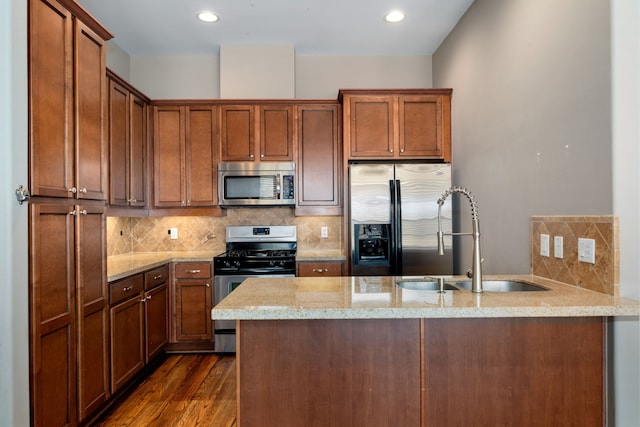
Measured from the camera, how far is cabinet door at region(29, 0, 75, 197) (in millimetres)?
1819

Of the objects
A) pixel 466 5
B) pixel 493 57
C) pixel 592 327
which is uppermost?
pixel 466 5

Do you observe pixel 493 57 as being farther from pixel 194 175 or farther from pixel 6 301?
pixel 6 301

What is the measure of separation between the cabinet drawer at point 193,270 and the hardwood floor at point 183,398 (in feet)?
2.42

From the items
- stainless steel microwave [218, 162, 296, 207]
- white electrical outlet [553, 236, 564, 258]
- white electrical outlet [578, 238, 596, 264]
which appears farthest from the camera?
stainless steel microwave [218, 162, 296, 207]

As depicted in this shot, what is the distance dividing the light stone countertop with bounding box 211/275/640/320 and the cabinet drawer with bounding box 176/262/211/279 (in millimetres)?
1915

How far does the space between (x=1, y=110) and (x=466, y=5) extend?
10.4 ft

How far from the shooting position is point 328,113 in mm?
3795

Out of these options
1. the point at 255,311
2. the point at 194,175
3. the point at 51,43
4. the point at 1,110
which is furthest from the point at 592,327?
the point at 194,175

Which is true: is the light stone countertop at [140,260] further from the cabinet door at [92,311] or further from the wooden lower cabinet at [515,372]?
the wooden lower cabinet at [515,372]

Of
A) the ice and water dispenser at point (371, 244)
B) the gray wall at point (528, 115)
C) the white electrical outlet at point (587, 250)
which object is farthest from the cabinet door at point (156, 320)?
the white electrical outlet at point (587, 250)

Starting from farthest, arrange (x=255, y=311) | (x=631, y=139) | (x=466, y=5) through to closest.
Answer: (x=466, y=5)
(x=631, y=139)
(x=255, y=311)

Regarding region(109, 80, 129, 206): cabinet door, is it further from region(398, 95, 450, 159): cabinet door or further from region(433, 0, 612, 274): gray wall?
region(433, 0, 612, 274): gray wall

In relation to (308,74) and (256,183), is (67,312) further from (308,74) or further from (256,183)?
(308,74)

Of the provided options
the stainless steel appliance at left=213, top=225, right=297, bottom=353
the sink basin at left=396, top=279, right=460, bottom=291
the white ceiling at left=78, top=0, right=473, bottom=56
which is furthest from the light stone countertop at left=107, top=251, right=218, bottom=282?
the white ceiling at left=78, top=0, right=473, bottom=56
